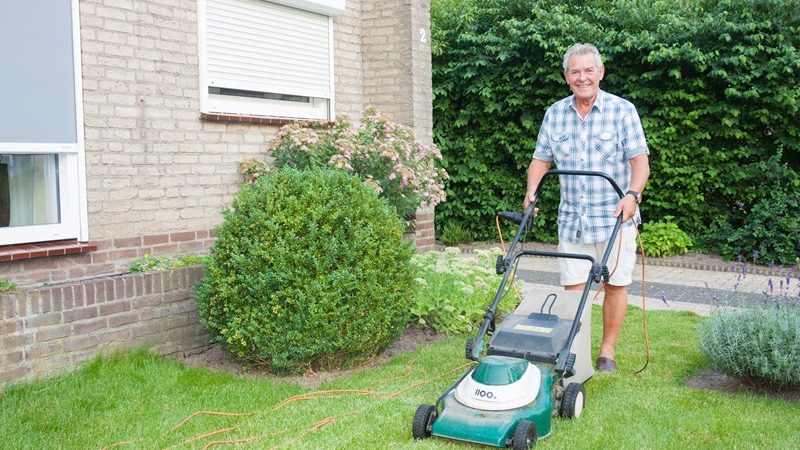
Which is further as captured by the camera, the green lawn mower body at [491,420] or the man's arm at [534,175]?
the man's arm at [534,175]

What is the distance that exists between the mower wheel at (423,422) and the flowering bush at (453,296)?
221 centimetres

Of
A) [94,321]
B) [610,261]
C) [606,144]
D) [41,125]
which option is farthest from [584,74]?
[41,125]

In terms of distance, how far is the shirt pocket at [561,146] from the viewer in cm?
484

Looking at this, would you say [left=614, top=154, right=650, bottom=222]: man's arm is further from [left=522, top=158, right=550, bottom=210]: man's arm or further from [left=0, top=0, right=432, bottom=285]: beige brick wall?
[left=0, top=0, right=432, bottom=285]: beige brick wall

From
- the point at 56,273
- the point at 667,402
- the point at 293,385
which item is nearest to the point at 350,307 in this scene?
the point at 293,385

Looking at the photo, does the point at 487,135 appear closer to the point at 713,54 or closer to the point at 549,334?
the point at 713,54

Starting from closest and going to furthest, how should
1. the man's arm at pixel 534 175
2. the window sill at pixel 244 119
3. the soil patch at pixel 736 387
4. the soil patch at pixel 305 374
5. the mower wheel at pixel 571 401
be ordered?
the mower wheel at pixel 571 401
the soil patch at pixel 736 387
the man's arm at pixel 534 175
the soil patch at pixel 305 374
the window sill at pixel 244 119

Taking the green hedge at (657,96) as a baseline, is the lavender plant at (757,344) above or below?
below

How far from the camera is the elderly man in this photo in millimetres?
4684

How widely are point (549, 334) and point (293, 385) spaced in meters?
1.64

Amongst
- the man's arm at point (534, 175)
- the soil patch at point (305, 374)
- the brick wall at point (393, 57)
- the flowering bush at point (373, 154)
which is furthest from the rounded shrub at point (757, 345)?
the brick wall at point (393, 57)

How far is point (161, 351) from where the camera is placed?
5.20 metres

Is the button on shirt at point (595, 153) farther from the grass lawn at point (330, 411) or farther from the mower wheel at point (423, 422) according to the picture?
the mower wheel at point (423, 422)

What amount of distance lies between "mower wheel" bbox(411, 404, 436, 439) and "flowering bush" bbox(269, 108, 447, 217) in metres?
3.31
